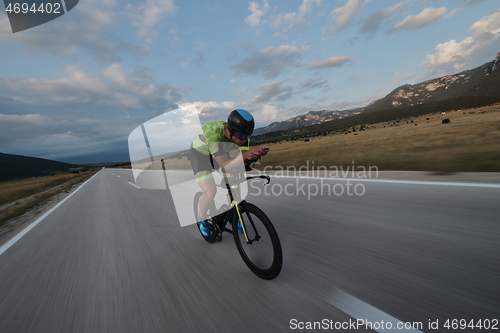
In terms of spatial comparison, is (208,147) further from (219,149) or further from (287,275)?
(287,275)

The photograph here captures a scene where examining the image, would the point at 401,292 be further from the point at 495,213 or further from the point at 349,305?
the point at 495,213

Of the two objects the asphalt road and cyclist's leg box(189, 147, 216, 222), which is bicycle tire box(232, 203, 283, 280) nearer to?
the asphalt road

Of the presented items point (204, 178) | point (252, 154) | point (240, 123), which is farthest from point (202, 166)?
point (252, 154)

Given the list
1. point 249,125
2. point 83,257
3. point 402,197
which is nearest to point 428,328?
point 249,125

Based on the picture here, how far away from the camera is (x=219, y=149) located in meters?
2.88

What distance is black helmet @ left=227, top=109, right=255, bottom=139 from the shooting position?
2566 mm

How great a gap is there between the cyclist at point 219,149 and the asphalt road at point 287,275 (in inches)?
29.8

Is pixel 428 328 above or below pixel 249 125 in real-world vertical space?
below

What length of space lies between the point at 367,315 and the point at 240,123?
1957 mm

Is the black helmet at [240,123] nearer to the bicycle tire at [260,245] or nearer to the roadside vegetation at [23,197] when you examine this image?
the bicycle tire at [260,245]

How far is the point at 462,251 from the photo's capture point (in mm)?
2727

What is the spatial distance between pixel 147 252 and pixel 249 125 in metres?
2.51

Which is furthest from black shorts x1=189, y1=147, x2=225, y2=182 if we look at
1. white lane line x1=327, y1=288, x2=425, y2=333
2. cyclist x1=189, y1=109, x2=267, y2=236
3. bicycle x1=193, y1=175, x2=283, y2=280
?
white lane line x1=327, y1=288, x2=425, y2=333

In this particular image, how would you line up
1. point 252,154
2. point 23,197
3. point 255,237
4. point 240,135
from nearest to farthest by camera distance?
1. point 252,154
2. point 240,135
3. point 255,237
4. point 23,197
